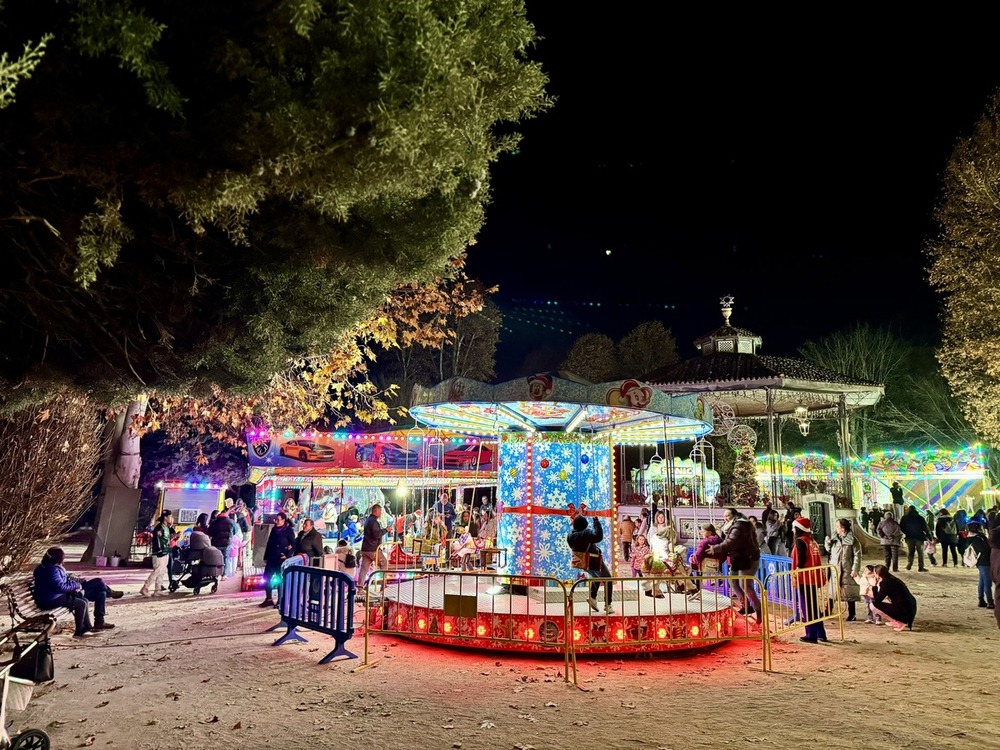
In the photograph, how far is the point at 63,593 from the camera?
9125 millimetres

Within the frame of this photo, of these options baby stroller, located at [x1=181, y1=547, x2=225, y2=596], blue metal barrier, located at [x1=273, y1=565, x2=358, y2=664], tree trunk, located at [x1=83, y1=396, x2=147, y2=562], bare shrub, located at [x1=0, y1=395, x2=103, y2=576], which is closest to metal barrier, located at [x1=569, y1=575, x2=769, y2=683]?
blue metal barrier, located at [x1=273, y1=565, x2=358, y2=664]

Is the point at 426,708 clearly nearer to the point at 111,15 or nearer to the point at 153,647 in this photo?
the point at 153,647

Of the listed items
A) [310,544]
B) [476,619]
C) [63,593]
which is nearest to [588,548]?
[476,619]

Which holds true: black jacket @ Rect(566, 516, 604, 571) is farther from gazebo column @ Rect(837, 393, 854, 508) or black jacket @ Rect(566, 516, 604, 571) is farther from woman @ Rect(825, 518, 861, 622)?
gazebo column @ Rect(837, 393, 854, 508)

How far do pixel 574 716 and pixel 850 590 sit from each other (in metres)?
7.45

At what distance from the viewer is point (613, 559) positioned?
36.5 feet

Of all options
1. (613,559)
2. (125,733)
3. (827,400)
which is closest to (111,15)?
(125,733)

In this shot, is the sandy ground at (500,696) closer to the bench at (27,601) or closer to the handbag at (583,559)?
the bench at (27,601)

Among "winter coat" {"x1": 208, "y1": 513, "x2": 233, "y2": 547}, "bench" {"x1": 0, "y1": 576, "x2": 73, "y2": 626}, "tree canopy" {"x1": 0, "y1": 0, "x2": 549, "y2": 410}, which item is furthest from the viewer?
"winter coat" {"x1": 208, "y1": 513, "x2": 233, "y2": 547}

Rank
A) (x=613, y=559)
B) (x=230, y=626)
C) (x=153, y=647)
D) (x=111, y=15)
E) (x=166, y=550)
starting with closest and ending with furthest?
(x=111, y=15), (x=153, y=647), (x=230, y=626), (x=613, y=559), (x=166, y=550)

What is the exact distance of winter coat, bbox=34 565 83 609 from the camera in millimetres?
8906

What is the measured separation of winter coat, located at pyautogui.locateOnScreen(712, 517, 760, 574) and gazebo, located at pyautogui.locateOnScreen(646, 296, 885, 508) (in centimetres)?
907

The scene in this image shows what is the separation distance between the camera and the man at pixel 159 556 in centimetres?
1372

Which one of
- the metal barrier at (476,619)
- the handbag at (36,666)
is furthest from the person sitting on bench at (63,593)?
the metal barrier at (476,619)
